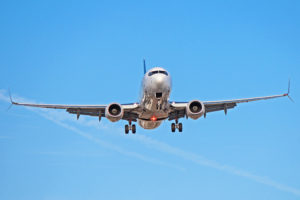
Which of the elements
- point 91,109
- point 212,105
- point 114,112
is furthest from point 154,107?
point 212,105

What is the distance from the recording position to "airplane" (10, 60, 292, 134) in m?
36.6

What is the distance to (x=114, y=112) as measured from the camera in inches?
1497

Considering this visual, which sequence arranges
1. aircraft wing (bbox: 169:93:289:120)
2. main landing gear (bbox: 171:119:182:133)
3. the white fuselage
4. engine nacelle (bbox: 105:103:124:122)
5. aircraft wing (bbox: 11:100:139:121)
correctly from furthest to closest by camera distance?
main landing gear (bbox: 171:119:182:133)
aircraft wing (bbox: 169:93:289:120)
aircraft wing (bbox: 11:100:139:121)
engine nacelle (bbox: 105:103:124:122)
the white fuselage

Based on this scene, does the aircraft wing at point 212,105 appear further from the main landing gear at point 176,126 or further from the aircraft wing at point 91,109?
the aircraft wing at point 91,109

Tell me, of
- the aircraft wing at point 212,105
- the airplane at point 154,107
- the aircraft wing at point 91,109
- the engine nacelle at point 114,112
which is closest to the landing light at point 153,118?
the airplane at point 154,107

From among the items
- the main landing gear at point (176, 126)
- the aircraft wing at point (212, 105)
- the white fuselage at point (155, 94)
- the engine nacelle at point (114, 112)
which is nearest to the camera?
the white fuselage at point (155, 94)

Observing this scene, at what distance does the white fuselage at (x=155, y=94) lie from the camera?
36094 mm

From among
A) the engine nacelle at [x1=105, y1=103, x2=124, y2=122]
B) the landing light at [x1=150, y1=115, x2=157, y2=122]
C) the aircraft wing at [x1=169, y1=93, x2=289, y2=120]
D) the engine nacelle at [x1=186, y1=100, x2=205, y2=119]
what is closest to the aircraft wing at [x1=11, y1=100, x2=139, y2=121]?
the landing light at [x1=150, y1=115, x2=157, y2=122]

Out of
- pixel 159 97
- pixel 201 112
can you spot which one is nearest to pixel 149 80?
pixel 159 97

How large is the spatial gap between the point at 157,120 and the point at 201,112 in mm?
4757

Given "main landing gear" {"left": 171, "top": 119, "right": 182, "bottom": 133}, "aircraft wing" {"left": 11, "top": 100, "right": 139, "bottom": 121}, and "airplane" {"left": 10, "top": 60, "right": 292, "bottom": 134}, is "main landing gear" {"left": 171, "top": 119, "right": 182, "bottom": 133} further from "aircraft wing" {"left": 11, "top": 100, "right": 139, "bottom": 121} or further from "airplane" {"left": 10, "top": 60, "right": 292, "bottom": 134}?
"aircraft wing" {"left": 11, "top": 100, "right": 139, "bottom": 121}

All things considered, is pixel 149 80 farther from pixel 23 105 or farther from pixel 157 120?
pixel 23 105

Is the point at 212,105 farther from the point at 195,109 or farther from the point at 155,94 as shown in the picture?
the point at 155,94

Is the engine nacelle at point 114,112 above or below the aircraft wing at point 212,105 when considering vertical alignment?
below
